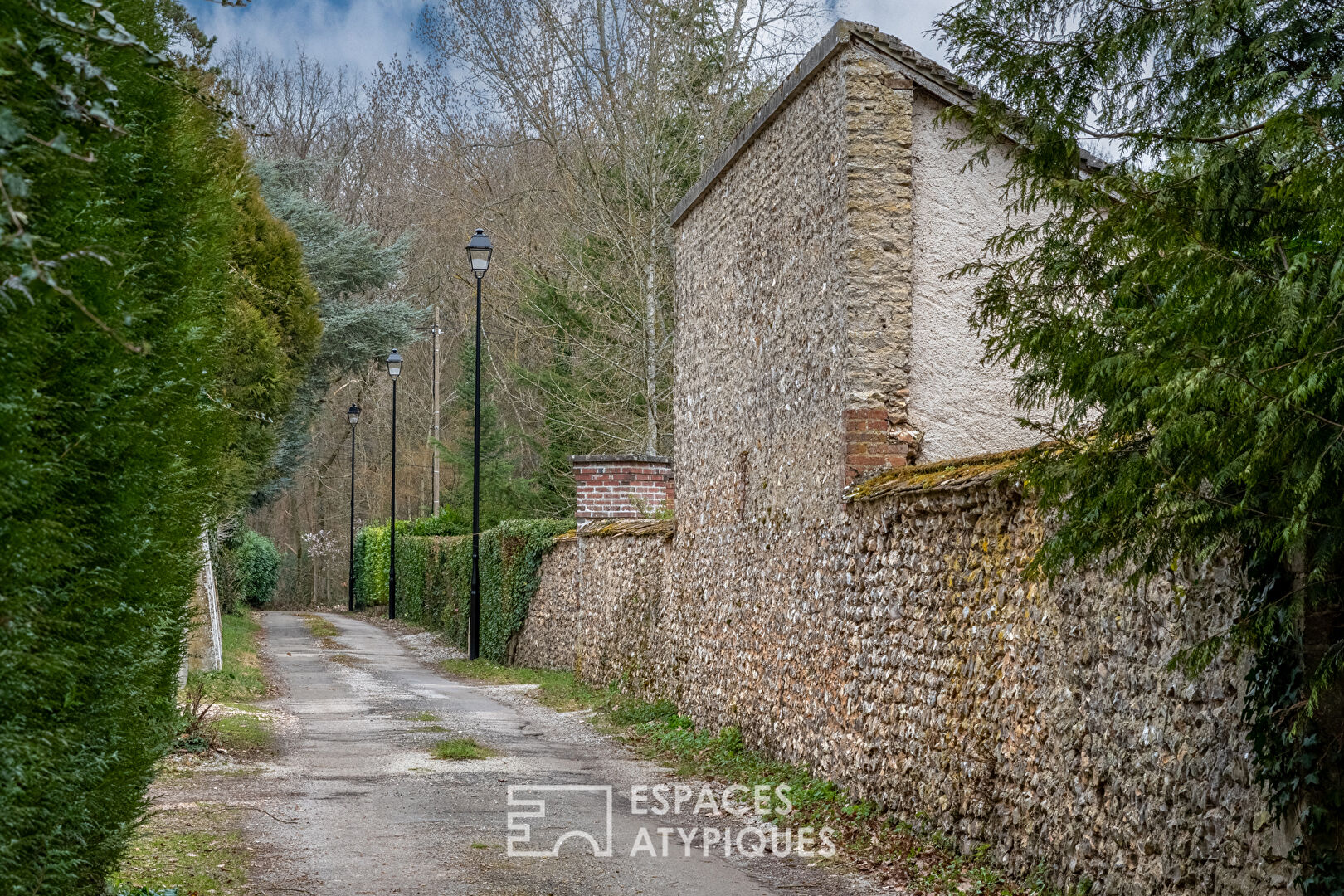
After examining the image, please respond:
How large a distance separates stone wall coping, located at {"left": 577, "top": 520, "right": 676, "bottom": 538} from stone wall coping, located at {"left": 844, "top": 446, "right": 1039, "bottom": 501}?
521 cm

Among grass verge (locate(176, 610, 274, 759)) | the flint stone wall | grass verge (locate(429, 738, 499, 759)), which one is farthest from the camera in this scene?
grass verge (locate(429, 738, 499, 759))

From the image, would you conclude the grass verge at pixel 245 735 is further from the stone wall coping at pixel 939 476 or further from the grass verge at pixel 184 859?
the stone wall coping at pixel 939 476

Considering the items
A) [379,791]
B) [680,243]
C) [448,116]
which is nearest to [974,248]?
[680,243]

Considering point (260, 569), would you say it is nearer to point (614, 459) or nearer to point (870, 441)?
point (614, 459)

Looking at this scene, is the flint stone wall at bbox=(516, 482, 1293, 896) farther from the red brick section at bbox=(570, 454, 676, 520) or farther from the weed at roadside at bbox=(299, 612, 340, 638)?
the weed at roadside at bbox=(299, 612, 340, 638)

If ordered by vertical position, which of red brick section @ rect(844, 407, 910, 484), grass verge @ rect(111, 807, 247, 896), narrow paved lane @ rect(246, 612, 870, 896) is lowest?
narrow paved lane @ rect(246, 612, 870, 896)

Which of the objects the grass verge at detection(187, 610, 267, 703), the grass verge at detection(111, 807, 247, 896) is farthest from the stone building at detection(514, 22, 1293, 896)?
the grass verge at detection(187, 610, 267, 703)

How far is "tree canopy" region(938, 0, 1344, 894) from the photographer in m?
3.23

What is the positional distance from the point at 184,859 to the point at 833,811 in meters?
3.82

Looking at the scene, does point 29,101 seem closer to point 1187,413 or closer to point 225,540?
point 1187,413

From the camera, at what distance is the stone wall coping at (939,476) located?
6145 millimetres

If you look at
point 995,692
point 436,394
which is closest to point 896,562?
point 995,692

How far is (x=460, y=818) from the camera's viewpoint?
7.62 m

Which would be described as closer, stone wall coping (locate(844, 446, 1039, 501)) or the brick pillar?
stone wall coping (locate(844, 446, 1039, 501))
